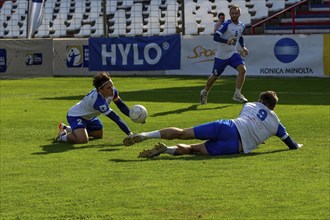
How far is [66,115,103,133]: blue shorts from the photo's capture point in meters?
14.3

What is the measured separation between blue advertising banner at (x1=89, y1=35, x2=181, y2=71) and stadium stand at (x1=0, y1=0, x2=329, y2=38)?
2144 millimetres

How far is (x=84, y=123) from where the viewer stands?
14430mm

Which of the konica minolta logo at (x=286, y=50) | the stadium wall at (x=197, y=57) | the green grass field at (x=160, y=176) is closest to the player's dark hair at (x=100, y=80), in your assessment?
the green grass field at (x=160, y=176)

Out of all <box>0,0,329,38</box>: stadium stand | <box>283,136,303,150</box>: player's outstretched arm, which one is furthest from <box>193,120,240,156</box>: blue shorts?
<box>0,0,329,38</box>: stadium stand

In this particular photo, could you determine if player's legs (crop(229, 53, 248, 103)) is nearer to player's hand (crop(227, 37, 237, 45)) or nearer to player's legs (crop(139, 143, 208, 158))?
player's hand (crop(227, 37, 237, 45))

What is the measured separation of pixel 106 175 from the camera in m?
10.6

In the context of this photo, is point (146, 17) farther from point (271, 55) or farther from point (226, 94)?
point (226, 94)

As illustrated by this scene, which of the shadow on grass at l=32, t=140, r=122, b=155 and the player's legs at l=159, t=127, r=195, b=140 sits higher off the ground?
the player's legs at l=159, t=127, r=195, b=140

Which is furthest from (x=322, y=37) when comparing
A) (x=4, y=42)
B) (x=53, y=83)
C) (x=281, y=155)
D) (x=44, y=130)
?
(x=281, y=155)

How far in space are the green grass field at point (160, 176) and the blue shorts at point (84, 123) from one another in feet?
1.52

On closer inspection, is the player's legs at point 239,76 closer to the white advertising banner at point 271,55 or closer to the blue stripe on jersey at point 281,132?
the blue stripe on jersey at point 281,132

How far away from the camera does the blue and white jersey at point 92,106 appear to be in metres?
13.6

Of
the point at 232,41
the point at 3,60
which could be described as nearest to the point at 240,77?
the point at 232,41

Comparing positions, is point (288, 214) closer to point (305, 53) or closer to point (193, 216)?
point (193, 216)
